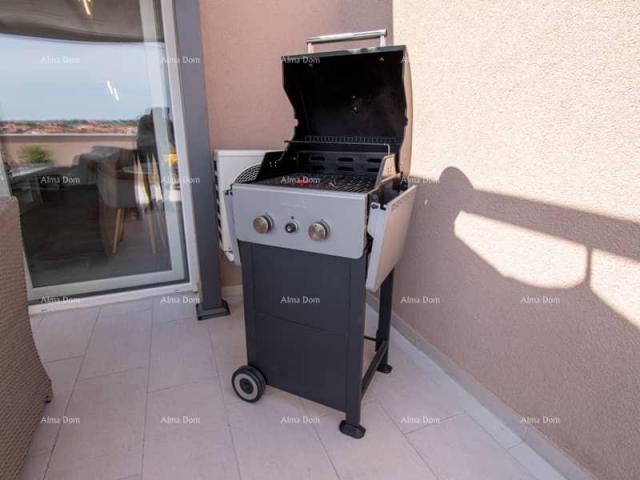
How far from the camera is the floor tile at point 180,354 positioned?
6.11ft

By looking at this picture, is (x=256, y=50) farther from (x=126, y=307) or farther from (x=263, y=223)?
(x=126, y=307)

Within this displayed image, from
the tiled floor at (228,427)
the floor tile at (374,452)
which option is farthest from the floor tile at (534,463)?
the floor tile at (374,452)

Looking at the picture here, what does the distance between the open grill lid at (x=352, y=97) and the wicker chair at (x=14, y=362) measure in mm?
1236

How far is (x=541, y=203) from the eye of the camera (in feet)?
4.33

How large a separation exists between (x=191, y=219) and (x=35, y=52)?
1.32m

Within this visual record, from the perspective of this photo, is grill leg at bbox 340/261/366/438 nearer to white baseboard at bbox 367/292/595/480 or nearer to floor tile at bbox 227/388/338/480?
floor tile at bbox 227/388/338/480

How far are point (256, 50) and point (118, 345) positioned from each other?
6.85 feet

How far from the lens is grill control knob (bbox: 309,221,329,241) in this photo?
1225mm

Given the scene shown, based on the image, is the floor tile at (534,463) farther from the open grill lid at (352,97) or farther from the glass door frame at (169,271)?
the glass door frame at (169,271)

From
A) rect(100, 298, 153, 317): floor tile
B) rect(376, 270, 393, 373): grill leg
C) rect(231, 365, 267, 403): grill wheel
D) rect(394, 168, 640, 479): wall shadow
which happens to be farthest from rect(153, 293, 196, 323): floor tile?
rect(394, 168, 640, 479): wall shadow

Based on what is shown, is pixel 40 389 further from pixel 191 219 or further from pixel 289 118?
pixel 289 118

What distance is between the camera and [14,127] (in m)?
2.15

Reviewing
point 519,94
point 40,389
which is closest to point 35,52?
point 40,389

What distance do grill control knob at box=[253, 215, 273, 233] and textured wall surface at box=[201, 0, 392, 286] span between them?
1.31 metres
